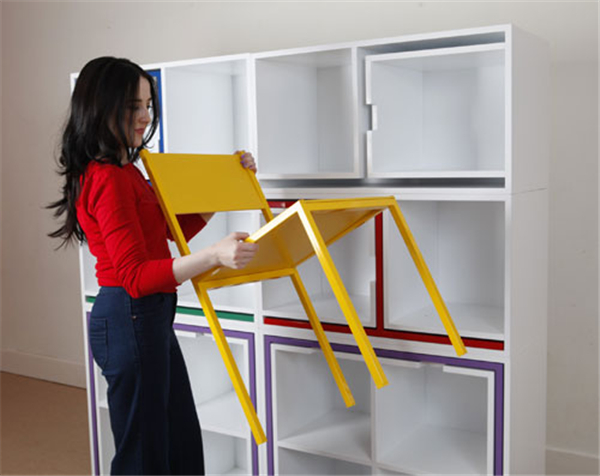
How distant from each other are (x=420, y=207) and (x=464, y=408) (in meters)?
0.72

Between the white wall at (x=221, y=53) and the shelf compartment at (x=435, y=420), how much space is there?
32 centimetres

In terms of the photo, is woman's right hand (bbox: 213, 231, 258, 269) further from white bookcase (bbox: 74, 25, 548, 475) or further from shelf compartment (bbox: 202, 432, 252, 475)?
shelf compartment (bbox: 202, 432, 252, 475)

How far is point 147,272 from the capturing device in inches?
66.2

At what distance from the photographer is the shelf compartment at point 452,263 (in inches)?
86.9

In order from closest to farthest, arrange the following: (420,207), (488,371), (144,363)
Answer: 1. (144,363)
2. (488,371)
3. (420,207)

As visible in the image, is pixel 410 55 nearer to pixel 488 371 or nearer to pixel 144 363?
pixel 488 371

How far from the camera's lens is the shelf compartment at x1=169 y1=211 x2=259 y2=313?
98.3 inches

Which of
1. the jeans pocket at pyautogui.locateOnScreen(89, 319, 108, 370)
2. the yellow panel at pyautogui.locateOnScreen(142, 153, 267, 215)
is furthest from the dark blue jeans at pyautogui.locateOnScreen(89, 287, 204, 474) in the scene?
the yellow panel at pyautogui.locateOnScreen(142, 153, 267, 215)

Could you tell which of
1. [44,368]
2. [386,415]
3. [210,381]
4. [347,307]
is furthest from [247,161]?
[44,368]

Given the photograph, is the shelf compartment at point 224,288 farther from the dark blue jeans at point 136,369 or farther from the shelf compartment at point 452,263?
the dark blue jeans at point 136,369

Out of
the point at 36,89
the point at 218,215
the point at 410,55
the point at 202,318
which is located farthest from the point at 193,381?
the point at 36,89

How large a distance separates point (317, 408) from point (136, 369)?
972mm

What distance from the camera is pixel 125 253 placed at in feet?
5.56

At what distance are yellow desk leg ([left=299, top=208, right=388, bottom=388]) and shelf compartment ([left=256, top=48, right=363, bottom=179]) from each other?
2.04ft
